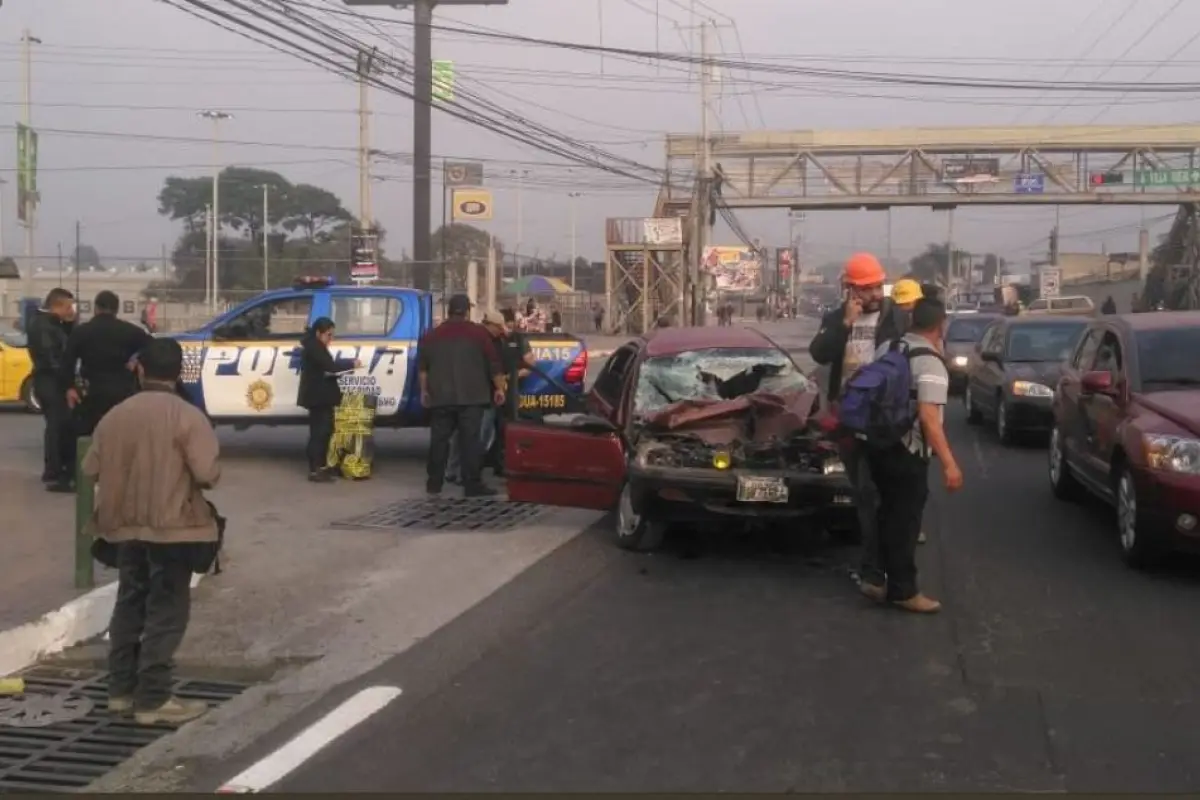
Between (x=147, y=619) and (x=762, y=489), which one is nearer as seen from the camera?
(x=147, y=619)

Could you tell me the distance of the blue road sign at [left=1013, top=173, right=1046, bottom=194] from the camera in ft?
143

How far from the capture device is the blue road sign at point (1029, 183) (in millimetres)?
43656

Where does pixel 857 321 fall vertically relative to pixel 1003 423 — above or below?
above

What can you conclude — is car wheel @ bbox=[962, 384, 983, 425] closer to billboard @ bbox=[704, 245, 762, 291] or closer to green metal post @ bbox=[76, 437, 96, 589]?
green metal post @ bbox=[76, 437, 96, 589]

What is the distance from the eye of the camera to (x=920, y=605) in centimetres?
743

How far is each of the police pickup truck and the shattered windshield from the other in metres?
3.61

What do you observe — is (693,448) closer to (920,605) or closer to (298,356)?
(920,605)

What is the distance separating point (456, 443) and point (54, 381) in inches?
156

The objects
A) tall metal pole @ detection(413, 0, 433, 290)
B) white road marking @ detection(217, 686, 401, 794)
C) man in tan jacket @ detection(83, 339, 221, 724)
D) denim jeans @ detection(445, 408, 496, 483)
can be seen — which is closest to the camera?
white road marking @ detection(217, 686, 401, 794)

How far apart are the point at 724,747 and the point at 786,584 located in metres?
3.08

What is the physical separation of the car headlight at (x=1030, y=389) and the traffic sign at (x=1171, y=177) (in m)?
32.8

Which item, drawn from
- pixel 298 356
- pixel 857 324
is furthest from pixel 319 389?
pixel 857 324

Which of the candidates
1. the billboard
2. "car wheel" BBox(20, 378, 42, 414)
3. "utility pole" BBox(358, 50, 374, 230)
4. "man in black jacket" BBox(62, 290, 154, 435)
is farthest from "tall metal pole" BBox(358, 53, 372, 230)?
the billboard

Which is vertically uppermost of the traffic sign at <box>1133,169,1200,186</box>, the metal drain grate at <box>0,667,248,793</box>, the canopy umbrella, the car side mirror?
the traffic sign at <box>1133,169,1200,186</box>
